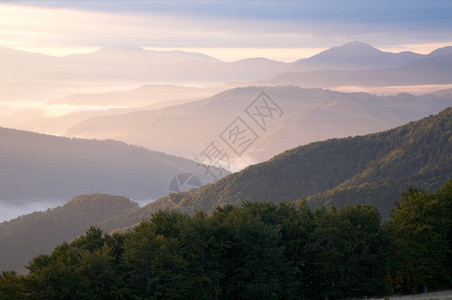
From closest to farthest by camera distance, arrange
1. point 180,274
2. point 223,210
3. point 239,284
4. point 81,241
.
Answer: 1. point 180,274
2. point 239,284
3. point 81,241
4. point 223,210

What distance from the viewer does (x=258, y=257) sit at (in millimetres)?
50312

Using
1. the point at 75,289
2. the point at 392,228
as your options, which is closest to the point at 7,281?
the point at 75,289

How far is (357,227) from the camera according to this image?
54125mm

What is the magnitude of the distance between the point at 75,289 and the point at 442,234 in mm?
36900

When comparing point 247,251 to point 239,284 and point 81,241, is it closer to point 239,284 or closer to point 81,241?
point 239,284

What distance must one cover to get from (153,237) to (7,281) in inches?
484

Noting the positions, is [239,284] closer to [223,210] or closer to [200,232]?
[200,232]

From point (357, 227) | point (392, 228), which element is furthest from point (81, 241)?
point (392, 228)

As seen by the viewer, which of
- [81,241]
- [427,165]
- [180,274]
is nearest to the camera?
[180,274]

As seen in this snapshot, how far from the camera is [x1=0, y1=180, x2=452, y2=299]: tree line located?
149 feet

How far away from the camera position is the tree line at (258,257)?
45.6 metres

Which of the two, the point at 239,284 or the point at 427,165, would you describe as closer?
the point at 239,284

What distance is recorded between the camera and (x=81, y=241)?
53.3 meters

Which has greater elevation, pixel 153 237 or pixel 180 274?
pixel 153 237
